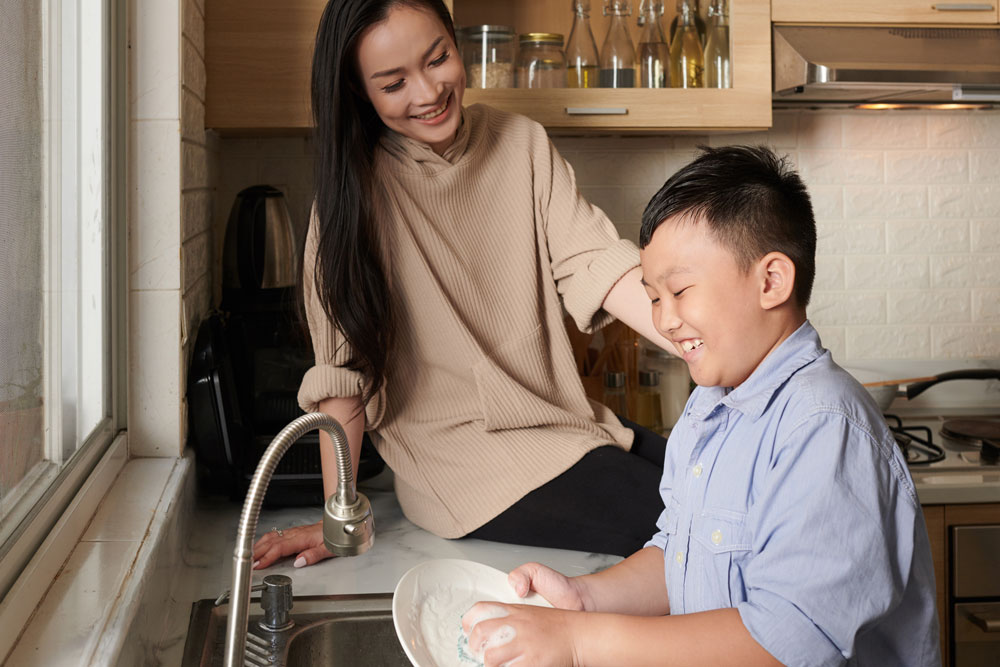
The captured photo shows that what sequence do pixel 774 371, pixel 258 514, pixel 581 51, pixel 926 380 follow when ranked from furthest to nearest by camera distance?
pixel 926 380 → pixel 581 51 → pixel 774 371 → pixel 258 514

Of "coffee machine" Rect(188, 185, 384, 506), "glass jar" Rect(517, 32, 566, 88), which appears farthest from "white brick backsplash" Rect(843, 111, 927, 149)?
"coffee machine" Rect(188, 185, 384, 506)

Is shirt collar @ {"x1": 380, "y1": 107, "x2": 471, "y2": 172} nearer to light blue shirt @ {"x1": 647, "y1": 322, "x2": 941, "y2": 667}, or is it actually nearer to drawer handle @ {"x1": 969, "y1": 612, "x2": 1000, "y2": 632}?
light blue shirt @ {"x1": 647, "y1": 322, "x2": 941, "y2": 667}

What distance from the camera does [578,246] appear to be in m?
1.69

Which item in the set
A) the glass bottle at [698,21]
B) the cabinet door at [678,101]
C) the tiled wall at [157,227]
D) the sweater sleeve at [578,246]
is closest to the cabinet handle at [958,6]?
the cabinet door at [678,101]

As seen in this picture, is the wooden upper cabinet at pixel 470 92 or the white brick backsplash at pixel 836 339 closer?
the wooden upper cabinet at pixel 470 92

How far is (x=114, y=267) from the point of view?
1548 millimetres

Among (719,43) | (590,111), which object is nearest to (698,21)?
(719,43)

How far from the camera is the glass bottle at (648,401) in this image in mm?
2164

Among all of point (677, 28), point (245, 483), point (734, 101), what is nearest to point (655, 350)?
point (734, 101)

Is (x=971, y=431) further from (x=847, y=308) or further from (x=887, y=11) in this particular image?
(x=887, y=11)

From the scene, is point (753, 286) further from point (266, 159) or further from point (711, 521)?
point (266, 159)

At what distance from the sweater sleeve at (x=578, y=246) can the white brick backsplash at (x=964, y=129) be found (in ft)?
4.03

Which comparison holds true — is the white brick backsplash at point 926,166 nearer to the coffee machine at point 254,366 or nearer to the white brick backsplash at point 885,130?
the white brick backsplash at point 885,130

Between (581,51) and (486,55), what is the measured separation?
0.22 m
